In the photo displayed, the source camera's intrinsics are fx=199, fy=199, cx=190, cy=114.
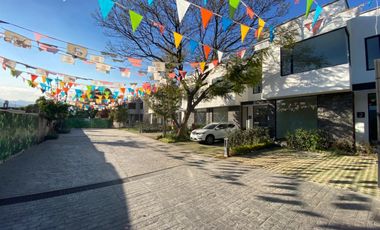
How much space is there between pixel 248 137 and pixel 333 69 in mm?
5209

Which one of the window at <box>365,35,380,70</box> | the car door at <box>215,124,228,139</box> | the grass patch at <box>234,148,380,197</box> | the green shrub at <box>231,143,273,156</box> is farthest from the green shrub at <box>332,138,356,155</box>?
the car door at <box>215,124,228,139</box>

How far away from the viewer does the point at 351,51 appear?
9719 millimetres

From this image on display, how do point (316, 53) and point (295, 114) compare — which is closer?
point (316, 53)

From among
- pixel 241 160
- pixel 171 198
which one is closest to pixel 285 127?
pixel 241 160

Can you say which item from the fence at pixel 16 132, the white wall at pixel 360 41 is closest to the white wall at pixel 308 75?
the white wall at pixel 360 41

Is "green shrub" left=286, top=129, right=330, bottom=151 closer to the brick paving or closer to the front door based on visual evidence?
the front door

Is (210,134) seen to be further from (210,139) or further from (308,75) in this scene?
(308,75)

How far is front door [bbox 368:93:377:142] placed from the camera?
923 centimetres

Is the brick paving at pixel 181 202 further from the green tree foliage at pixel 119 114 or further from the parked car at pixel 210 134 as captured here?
the green tree foliage at pixel 119 114

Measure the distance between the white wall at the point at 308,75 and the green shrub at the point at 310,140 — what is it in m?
2.16

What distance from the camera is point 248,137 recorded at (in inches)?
436

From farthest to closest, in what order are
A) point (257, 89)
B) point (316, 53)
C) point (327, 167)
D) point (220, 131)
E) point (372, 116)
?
point (257, 89) < point (220, 131) < point (316, 53) < point (372, 116) < point (327, 167)

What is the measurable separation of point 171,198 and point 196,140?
10.0 m

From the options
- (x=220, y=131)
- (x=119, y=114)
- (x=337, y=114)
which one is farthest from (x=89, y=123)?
(x=337, y=114)
